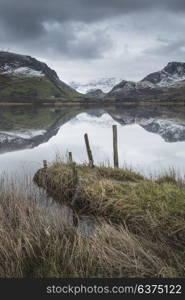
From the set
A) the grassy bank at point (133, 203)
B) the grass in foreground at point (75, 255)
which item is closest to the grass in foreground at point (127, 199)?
the grassy bank at point (133, 203)

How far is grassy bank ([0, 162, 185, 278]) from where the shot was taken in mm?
7434

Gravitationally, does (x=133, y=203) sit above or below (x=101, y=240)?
below

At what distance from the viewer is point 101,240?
8.04 m

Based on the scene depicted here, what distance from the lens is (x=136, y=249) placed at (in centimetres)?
775

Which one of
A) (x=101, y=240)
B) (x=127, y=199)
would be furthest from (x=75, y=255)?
(x=127, y=199)

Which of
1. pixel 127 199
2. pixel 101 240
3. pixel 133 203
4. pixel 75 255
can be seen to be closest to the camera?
pixel 75 255

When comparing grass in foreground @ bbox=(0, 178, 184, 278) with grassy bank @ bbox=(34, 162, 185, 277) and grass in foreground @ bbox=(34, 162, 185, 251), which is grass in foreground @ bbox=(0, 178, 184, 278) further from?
grass in foreground @ bbox=(34, 162, 185, 251)

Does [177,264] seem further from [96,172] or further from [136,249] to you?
[96,172]

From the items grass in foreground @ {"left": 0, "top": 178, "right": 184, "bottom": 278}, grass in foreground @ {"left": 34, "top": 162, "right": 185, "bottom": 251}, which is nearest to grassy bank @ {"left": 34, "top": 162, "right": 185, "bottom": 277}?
grass in foreground @ {"left": 34, "top": 162, "right": 185, "bottom": 251}

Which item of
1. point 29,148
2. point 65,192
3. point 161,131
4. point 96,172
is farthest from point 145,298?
point 161,131

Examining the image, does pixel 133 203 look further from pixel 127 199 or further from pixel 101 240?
pixel 101 240

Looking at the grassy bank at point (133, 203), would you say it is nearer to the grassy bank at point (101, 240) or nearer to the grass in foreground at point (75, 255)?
the grassy bank at point (101, 240)

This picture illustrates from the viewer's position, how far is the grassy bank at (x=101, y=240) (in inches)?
293

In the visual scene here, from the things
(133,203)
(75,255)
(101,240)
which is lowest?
(133,203)
